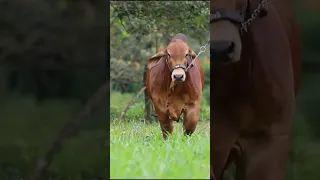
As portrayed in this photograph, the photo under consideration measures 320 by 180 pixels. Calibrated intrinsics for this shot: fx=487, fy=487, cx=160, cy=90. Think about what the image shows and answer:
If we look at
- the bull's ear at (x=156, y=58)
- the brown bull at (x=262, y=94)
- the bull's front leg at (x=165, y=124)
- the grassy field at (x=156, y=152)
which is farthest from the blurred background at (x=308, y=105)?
the bull's ear at (x=156, y=58)

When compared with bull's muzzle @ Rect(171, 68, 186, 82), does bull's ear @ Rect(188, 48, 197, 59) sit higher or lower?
higher

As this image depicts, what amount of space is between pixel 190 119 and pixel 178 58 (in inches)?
8.0

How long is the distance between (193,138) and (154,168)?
0.59 feet

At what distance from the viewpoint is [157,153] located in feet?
4.55

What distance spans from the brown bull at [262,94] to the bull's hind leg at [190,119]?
5.9 inches

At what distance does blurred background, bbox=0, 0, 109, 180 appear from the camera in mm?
1343

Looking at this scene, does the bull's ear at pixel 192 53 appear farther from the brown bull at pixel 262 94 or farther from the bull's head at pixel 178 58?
the brown bull at pixel 262 94

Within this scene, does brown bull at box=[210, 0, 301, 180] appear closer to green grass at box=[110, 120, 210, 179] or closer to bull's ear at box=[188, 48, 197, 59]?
green grass at box=[110, 120, 210, 179]

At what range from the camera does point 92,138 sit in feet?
4.50

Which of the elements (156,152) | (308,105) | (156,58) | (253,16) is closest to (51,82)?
(156,152)

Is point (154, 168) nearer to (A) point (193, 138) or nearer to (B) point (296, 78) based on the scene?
(A) point (193, 138)

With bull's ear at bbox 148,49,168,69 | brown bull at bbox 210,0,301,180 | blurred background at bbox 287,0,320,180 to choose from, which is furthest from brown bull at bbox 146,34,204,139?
blurred background at bbox 287,0,320,180

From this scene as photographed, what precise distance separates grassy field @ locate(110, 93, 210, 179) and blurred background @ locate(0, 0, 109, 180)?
0.06m

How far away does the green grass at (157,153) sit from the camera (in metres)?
1.32
